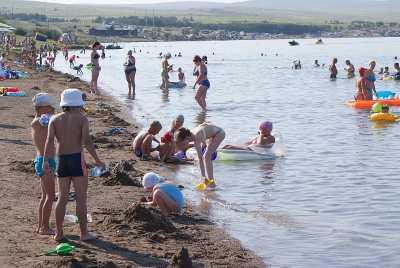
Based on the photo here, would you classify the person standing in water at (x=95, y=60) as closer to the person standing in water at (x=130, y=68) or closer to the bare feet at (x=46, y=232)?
the person standing in water at (x=130, y=68)

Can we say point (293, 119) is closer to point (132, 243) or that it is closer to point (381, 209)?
point (381, 209)

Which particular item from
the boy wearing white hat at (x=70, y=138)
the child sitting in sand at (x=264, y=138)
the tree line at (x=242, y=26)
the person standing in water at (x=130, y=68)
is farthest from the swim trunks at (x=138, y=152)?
the tree line at (x=242, y=26)

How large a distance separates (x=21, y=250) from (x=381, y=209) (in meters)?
5.87

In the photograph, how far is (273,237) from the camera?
10.1 meters

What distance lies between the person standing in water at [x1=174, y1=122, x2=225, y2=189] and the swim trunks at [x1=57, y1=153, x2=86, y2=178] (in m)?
3.84

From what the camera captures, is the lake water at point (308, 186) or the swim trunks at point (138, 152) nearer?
the lake water at point (308, 186)

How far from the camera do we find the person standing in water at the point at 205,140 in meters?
12.1

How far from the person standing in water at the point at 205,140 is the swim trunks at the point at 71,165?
→ 3838 mm

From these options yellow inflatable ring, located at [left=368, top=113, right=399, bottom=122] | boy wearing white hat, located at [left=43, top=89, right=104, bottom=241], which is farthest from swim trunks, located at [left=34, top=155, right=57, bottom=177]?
yellow inflatable ring, located at [left=368, top=113, right=399, bottom=122]

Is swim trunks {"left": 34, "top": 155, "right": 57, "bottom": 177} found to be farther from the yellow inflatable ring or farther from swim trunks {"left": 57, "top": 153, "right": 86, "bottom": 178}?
the yellow inflatable ring

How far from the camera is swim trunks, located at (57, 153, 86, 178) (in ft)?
26.9

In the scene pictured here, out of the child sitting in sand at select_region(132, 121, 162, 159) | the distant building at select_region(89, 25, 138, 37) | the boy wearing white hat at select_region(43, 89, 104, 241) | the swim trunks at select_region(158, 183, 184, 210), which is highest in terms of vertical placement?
the boy wearing white hat at select_region(43, 89, 104, 241)

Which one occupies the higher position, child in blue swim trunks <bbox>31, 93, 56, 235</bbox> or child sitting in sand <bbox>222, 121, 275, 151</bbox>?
child in blue swim trunks <bbox>31, 93, 56, 235</bbox>

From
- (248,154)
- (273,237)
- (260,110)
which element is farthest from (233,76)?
(273,237)
